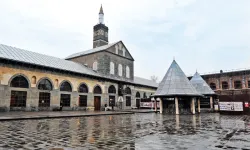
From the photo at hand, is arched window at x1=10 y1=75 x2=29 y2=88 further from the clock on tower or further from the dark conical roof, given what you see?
the clock on tower

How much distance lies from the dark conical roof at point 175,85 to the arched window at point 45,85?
13.3 m

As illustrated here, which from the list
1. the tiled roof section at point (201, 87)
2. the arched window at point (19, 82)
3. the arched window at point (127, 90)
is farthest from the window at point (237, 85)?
the arched window at point (19, 82)

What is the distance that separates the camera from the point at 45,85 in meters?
23.1

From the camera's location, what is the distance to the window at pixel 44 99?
2245cm

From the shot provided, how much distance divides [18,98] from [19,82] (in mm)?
1740

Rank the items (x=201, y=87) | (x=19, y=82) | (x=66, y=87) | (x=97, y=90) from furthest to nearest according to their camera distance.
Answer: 1. (x=97, y=90)
2. (x=201, y=87)
3. (x=66, y=87)
4. (x=19, y=82)

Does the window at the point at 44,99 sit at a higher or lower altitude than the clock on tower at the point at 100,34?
lower

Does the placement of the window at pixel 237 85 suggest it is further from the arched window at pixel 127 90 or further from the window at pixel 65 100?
the window at pixel 65 100

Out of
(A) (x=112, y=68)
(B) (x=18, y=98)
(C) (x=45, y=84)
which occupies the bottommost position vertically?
(B) (x=18, y=98)

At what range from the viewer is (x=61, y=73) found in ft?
82.0

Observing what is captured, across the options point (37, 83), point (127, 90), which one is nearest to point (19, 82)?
point (37, 83)

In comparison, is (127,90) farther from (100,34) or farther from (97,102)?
(100,34)

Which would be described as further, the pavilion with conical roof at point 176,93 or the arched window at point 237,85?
the arched window at point 237,85

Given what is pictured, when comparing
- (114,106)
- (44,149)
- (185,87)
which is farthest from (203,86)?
(44,149)
